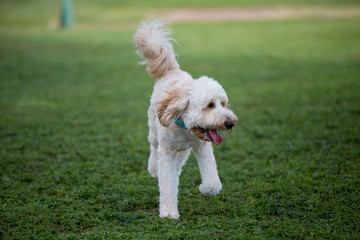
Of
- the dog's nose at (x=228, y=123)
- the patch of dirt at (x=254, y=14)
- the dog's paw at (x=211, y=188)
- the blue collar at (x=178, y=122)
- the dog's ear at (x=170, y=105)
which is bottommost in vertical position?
the dog's paw at (x=211, y=188)

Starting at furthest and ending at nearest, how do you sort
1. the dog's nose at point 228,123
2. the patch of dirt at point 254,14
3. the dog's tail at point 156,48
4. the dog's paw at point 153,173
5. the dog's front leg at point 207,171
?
the patch of dirt at point 254,14 < the dog's paw at point 153,173 < the dog's tail at point 156,48 < the dog's front leg at point 207,171 < the dog's nose at point 228,123

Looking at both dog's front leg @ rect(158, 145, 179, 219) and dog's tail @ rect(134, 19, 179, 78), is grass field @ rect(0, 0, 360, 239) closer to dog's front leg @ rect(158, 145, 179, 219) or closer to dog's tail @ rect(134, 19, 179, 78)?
dog's front leg @ rect(158, 145, 179, 219)

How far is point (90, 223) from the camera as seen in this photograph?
396 centimetres

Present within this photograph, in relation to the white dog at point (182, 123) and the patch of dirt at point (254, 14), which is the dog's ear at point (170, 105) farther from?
the patch of dirt at point (254, 14)

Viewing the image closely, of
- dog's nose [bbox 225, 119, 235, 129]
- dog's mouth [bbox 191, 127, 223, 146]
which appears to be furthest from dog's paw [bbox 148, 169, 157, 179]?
dog's nose [bbox 225, 119, 235, 129]

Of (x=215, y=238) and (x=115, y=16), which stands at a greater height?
(x=115, y=16)

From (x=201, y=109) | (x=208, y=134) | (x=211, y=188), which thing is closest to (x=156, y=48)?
(x=201, y=109)

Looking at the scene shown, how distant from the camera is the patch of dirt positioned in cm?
2469

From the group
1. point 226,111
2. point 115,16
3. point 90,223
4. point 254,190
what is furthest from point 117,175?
point 115,16

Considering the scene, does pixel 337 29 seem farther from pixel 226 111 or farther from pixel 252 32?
pixel 226 111

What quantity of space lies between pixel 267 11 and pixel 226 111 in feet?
82.0

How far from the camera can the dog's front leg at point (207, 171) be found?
159 inches

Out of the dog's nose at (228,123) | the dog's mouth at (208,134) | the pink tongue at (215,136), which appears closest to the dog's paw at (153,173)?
the dog's mouth at (208,134)

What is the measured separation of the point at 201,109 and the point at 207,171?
2.36 ft
